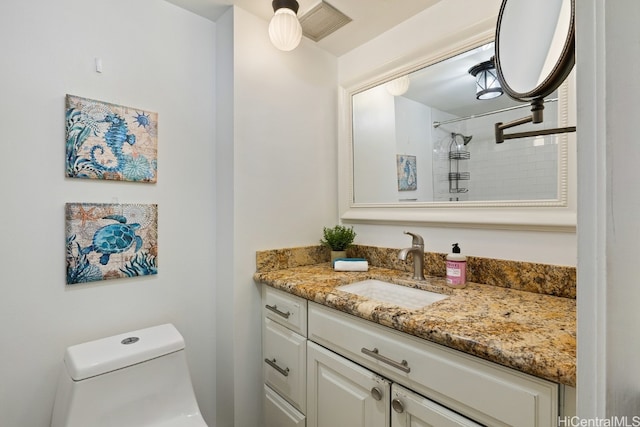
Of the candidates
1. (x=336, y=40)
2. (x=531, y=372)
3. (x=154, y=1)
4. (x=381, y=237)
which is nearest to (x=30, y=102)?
(x=154, y=1)

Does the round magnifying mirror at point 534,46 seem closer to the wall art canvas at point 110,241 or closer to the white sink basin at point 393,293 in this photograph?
the white sink basin at point 393,293

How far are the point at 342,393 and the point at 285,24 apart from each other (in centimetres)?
160

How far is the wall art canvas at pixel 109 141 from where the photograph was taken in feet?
4.07

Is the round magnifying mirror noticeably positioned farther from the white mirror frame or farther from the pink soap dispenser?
the pink soap dispenser

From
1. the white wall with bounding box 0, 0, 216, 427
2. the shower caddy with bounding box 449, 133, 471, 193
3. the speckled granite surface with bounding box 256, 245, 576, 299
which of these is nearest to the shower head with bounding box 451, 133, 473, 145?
the shower caddy with bounding box 449, 133, 471, 193

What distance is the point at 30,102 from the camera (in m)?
1.16

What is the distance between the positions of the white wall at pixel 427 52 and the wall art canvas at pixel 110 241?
3.80 ft

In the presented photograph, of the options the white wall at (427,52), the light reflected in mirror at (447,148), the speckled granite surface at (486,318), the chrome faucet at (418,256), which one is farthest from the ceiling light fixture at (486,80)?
the speckled granite surface at (486,318)

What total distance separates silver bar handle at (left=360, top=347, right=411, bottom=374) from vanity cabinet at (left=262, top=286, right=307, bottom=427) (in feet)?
1.16

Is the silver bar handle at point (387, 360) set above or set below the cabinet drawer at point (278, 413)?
above

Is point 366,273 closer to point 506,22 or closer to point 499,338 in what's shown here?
point 499,338

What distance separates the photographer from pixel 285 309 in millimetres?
1406

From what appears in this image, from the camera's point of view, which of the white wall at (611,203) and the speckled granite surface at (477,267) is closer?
the white wall at (611,203)

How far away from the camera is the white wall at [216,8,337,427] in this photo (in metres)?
1.52
